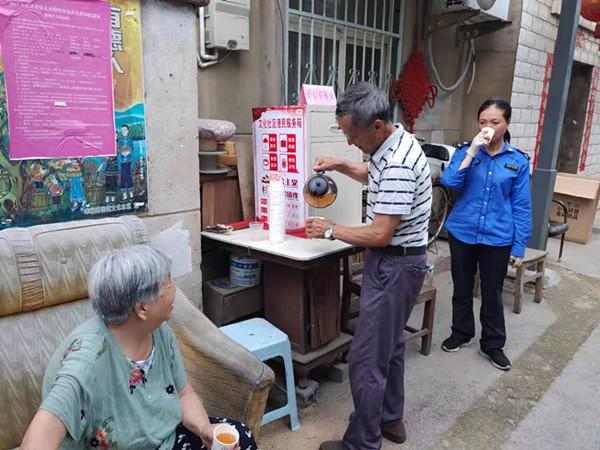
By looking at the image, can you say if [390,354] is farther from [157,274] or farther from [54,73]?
[54,73]

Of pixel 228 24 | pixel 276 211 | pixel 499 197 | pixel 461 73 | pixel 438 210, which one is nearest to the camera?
pixel 276 211

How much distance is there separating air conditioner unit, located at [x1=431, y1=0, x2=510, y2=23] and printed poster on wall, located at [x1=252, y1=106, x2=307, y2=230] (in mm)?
3260

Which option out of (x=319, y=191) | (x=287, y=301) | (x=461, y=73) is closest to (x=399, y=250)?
(x=319, y=191)

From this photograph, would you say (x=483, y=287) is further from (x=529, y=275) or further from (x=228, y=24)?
(x=228, y=24)

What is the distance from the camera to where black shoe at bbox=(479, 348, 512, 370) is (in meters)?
3.25

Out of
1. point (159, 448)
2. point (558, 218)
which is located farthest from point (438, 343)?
point (558, 218)

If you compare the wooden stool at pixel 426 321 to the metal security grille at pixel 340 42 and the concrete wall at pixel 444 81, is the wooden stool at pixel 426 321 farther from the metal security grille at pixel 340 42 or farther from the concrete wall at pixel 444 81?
the concrete wall at pixel 444 81

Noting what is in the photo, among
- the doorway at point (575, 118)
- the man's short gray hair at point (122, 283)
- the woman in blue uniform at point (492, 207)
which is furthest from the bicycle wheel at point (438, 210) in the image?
the doorway at point (575, 118)

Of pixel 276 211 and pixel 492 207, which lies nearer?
pixel 276 211

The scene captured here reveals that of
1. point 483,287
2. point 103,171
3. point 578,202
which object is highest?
point 103,171

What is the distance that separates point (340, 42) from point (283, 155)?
84.0 inches

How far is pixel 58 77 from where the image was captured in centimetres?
205

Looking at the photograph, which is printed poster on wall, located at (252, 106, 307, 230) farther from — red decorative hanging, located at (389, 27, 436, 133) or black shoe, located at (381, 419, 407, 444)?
red decorative hanging, located at (389, 27, 436, 133)

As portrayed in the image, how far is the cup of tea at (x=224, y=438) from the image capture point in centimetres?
140
